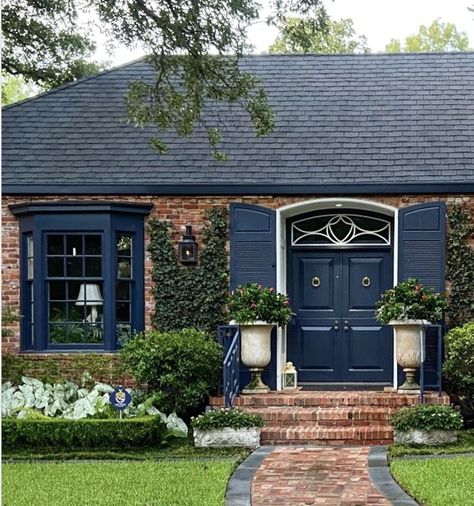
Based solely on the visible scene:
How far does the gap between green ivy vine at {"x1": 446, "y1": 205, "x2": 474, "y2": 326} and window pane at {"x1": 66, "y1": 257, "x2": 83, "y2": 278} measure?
4.88m

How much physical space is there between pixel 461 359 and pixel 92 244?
5028 millimetres

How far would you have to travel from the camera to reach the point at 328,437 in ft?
34.7

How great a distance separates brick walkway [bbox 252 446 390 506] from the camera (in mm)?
7262

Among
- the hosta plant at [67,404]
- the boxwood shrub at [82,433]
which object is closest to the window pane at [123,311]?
the hosta plant at [67,404]

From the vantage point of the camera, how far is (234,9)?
10.5 meters

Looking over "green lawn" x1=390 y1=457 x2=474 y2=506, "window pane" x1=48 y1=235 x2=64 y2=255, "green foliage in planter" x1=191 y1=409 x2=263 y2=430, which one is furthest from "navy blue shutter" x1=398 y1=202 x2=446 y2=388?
"window pane" x1=48 y1=235 x2=64 y2=255

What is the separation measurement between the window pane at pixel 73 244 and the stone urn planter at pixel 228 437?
11.3 ft

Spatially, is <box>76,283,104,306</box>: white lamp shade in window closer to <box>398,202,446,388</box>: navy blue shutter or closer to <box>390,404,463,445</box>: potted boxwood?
<box>398,202,446,388</box>: navy blue shutter

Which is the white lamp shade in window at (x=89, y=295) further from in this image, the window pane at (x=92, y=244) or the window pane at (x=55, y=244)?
the window pane at (x=55, y=244)

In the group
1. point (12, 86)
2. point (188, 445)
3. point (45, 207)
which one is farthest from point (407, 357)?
point (12, 86)

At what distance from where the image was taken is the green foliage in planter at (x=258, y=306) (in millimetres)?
11703

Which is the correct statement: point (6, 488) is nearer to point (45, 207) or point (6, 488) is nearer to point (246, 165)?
point (45, 207)

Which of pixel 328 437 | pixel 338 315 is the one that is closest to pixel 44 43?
pixel 338 315

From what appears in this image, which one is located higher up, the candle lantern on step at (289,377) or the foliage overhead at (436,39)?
the foliage overhead at (436,39)
